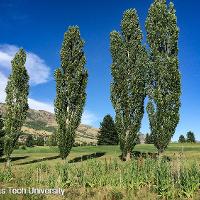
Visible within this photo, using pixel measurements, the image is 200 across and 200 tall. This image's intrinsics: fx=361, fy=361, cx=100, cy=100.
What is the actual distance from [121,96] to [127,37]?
803 cm

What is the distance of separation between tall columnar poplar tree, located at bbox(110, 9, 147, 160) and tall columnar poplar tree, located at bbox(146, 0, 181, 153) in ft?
5.44

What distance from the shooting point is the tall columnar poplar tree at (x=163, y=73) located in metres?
Answer: 40.2

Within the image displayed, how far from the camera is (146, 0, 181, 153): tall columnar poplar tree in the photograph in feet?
132

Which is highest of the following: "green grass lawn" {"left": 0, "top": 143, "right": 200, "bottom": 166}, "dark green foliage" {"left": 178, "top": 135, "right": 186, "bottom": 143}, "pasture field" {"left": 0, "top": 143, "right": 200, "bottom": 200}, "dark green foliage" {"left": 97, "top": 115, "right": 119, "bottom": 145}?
"dark green foliage" {"left": 178, "top": 135, "right": 186, "bottom": 143}

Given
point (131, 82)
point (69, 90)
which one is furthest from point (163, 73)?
point (69, 90)

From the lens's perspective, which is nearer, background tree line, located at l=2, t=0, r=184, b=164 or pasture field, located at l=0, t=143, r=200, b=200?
pasture field, located at l=0, t=143, r=200, b=200

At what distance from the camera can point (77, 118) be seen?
148 ft

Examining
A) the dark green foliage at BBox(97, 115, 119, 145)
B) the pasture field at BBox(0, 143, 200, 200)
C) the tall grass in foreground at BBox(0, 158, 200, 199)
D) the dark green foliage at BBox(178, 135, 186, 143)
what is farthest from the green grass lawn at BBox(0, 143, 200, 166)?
the dark green foliage at BBox(178, 135, 186, 143)

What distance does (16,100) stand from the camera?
1976 inches

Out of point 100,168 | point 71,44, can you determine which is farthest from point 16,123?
point 100,168

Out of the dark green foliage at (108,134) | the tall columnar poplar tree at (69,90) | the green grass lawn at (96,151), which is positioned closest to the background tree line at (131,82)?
the tall columnar poplar tree at (69,90)

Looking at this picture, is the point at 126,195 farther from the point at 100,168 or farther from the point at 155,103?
the point at 155,103

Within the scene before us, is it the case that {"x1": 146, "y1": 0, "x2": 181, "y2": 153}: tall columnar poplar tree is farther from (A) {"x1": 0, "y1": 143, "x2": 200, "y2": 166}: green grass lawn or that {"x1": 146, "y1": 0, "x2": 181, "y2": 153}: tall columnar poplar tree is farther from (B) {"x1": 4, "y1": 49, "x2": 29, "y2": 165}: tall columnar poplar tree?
(B) {"x1": 4, "y1": 49, "x2": 29, "y2": 165}: tall columnar poplar tree

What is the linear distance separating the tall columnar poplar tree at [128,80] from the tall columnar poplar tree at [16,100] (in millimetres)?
13148
